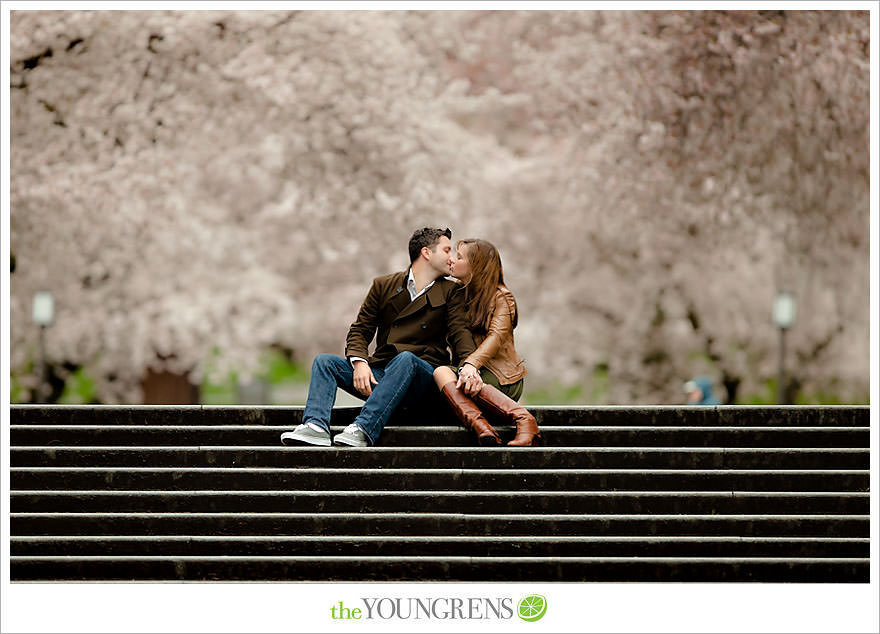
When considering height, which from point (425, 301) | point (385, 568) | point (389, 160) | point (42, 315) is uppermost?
point (389, 160)

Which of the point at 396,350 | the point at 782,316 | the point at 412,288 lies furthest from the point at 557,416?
the point at 782,316

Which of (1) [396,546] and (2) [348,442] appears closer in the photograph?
(1) [396,546]

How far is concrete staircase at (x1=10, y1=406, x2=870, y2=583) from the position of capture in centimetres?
614

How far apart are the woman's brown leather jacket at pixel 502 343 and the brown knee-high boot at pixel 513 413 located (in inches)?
9.2

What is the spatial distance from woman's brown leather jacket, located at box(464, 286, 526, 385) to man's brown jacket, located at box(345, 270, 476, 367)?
0.42 feet

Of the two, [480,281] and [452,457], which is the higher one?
[480,281]

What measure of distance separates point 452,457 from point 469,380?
471 millimetres

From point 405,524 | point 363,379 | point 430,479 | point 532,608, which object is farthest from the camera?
point 363,379

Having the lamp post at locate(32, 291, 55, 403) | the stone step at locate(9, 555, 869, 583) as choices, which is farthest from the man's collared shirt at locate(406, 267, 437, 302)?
the lamp post at locate(32, 291, 55, 403)

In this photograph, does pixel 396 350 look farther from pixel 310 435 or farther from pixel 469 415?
pixel 310 435

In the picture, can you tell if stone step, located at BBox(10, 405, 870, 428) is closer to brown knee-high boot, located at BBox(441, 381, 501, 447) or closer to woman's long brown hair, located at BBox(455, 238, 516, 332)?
brown knee-high boot, located at BBox(441, 381, 501, 447)

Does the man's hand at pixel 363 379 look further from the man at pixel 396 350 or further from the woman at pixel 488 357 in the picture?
the woman at pixel 488 357

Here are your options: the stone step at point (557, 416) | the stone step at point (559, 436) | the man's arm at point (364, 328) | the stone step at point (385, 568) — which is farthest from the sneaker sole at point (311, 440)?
the stone step at point (385, 568)

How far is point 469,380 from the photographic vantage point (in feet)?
21.5
